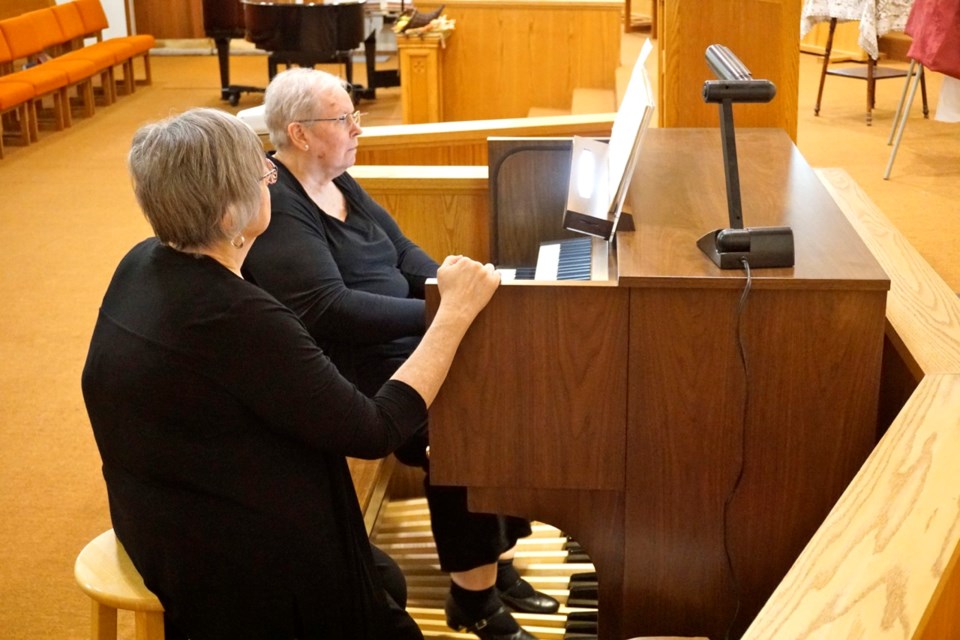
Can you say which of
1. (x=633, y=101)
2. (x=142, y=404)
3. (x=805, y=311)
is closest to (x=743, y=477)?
(x=805, y=311)

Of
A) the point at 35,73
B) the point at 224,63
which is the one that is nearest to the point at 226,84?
the point at 224,63

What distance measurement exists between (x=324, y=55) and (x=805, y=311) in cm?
723

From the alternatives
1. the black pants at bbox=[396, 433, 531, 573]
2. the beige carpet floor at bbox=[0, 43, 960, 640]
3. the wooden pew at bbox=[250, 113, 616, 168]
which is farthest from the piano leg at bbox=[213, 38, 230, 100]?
the black pants at bbox=[396, 433, 531, 573]

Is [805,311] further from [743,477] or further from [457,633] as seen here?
[457,633]

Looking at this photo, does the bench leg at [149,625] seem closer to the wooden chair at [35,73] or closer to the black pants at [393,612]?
the black pants at [393,612]

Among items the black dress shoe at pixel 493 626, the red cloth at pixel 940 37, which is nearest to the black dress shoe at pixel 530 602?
the black dress shoe at pixel 493 626

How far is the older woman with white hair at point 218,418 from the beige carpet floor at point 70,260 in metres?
0.36

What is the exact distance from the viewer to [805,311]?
1.87 meters

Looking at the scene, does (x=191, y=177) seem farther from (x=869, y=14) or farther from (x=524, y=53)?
(x=869, y=14)

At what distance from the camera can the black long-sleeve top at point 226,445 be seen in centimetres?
166

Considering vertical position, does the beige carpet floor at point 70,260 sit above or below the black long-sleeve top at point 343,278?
below

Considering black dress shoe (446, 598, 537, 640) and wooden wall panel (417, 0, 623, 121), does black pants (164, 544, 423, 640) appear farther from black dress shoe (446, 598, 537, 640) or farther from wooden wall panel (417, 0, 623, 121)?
wooden wall panel (417, 0, 623, 121)

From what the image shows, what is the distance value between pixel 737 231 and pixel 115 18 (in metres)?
10.7

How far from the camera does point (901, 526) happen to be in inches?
54.9
